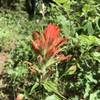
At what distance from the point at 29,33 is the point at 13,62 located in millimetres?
1973

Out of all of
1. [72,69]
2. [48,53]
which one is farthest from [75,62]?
[48,53]

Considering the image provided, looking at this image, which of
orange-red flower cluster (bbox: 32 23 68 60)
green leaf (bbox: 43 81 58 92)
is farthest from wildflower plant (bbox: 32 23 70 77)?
green leaf (bbox: 43 81 58 92)

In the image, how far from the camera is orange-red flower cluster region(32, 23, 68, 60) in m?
2.68

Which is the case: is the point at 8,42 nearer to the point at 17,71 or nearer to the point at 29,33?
the point at 29,33

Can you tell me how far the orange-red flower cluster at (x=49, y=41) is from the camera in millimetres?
Result: 2680

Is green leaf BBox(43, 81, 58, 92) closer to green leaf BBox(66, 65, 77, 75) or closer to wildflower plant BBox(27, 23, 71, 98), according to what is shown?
wildflower plant BBox(27, 23, 71, 98)

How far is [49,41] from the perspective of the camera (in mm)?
2746

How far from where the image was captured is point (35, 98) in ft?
10.8

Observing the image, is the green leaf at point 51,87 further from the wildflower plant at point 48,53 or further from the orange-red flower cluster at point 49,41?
the orange-red flower cluster at point 49,41

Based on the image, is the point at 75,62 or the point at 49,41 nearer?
the point at 49,41

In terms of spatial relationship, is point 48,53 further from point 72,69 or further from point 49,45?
point 72,69

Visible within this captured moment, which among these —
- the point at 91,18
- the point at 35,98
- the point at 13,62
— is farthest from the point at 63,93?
the point at 13,62

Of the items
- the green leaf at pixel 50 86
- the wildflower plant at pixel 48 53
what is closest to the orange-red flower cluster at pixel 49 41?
the wildflower plant at pixel 48 53

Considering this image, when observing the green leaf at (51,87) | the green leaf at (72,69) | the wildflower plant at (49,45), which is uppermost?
the wildflower plant at (49,45)
